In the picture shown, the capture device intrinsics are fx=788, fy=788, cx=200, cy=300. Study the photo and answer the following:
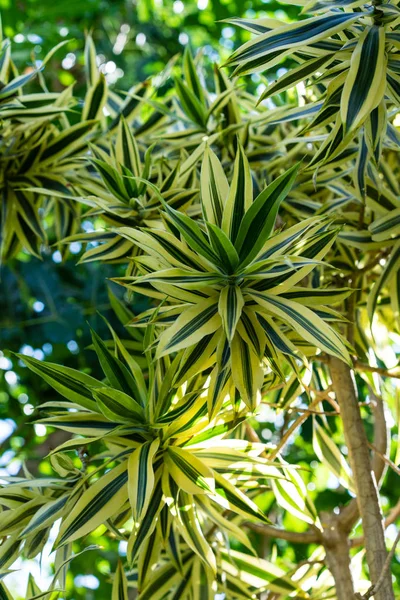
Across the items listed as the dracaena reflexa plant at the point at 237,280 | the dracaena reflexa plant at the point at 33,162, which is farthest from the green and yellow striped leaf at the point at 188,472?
the dracaena reflexa plant at the point at 33,162

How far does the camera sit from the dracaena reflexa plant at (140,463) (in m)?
0.99

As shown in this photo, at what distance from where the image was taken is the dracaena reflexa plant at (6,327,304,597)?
0.99m

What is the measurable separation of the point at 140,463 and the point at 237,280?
257 mm

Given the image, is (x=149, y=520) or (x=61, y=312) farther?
(x=61, y=312)

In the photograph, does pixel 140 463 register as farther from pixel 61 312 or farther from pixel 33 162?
pixel 61 312

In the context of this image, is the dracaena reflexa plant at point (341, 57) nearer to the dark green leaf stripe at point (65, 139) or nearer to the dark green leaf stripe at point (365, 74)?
the dark green leaf stripe at point (365, 74)

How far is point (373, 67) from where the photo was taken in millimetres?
902

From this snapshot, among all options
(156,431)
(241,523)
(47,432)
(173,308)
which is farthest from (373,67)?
(47,432)

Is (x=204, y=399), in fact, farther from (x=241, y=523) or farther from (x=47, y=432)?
→ (x=47, y=432)

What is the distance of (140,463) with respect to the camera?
966 millimetres

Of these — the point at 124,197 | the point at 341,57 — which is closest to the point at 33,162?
the point at 124,197

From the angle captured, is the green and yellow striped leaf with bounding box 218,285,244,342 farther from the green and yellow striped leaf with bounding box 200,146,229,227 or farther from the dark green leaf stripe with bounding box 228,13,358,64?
the dark green leaf stripe with bounding box 228,13,358,64

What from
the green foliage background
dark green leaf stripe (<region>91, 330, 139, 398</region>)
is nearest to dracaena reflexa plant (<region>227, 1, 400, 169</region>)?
dark green leaf stripe (<region>91, 330, 139, 398</region>)

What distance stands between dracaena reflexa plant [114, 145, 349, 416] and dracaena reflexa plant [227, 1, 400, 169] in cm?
10
